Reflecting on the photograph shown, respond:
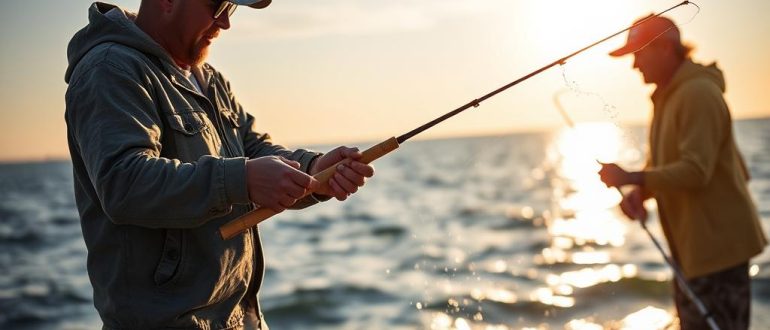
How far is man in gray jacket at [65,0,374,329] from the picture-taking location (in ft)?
7.63

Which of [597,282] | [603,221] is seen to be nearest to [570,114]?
[597,282]

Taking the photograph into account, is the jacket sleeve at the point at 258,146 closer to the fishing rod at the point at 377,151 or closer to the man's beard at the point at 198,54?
the man's beard at the point at 198,54

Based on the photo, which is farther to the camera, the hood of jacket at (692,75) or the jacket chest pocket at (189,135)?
the hood of jacket at (692,75)

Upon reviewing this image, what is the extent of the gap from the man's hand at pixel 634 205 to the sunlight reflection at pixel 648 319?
3.77 m

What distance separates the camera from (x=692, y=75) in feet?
15.9

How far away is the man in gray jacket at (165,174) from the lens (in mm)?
2326

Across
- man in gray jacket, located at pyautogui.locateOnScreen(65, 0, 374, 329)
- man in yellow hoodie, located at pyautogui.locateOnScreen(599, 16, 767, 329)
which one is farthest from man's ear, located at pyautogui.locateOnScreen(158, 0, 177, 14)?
man in yellow hoodie, located at pyautogui.locateOnScreen(599, 16, 767, 329)

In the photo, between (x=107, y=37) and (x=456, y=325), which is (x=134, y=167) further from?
(x=456, y=325)

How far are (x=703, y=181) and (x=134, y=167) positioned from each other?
135 inches

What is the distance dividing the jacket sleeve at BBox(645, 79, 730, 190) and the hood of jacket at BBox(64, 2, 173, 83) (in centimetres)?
306

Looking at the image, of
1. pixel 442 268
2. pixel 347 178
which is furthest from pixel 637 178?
pixel 442 268

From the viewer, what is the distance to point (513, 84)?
9.63ft

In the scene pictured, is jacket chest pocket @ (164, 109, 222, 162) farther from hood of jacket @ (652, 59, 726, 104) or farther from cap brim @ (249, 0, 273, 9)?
hood of jacket @ (652, 59, 726, 104)

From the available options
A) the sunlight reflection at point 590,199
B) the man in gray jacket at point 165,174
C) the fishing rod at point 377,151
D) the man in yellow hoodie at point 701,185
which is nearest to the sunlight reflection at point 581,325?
the sunlight reflection at point 590,199
